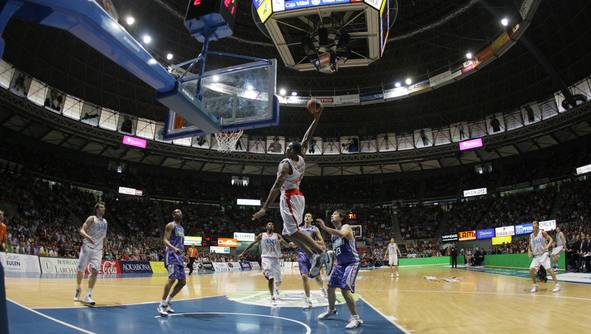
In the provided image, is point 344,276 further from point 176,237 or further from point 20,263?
point 20,263

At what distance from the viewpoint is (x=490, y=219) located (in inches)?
1615

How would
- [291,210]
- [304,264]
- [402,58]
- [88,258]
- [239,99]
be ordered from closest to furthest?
[291,210], [239,99], [88,258], [304,264], [402,58]

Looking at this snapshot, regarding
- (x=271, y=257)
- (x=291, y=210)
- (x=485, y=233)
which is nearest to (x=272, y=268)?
(x=271, y=257)

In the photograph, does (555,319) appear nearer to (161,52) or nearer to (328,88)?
(161,52)

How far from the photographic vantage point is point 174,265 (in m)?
8.07

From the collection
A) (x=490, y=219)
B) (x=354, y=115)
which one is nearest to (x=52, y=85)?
(x=354, y=115)

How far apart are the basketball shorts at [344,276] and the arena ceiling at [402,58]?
20.4m

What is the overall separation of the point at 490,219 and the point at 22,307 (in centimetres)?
4135

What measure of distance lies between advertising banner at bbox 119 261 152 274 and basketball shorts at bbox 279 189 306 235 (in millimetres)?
22059

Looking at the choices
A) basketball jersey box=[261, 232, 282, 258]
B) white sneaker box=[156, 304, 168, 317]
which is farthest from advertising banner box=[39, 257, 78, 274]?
white sneaker box=[156, 304, 168, 317]

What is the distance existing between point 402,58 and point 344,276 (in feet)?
96.5

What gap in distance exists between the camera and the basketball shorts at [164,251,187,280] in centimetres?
803

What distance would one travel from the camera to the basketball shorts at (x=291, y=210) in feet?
20.9

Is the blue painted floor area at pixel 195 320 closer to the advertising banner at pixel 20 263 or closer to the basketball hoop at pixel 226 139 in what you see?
the basketball hoop at pixel 226 139
